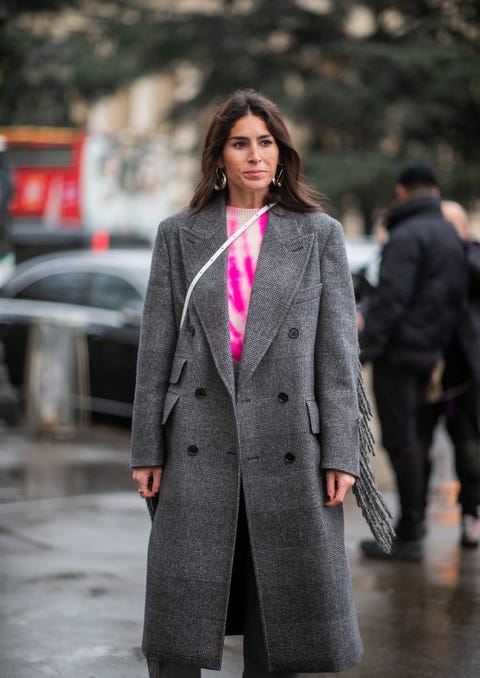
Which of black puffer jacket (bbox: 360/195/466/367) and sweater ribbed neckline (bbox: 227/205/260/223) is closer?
sweater ribbed neckline (bbox: 227/205/260/223)

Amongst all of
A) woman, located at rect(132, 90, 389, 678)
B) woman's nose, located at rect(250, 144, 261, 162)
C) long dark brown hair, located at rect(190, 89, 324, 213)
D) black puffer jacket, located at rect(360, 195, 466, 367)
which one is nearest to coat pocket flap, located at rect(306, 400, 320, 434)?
woman, located at rect(132, 90, 389, 678)

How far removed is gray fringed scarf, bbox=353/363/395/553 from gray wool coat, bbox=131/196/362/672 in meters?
0.16

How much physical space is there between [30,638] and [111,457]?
16.5ft

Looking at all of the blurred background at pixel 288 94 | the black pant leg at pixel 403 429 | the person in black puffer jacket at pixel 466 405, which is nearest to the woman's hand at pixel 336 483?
the black pant leg at pixel 403 429

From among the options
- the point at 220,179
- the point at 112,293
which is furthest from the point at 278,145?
the point at 112,293

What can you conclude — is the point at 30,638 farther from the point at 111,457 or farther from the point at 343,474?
the point at 111,457

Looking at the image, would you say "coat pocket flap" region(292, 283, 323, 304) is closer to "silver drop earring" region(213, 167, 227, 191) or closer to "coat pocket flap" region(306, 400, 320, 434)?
"coat pocket flap" region(306, 400, 320, 434)

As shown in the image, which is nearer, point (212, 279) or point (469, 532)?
point (212, 279)

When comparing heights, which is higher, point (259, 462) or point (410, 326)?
point (410, 326)

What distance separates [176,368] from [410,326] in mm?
2966

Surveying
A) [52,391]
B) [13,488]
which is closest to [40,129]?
[52,391]

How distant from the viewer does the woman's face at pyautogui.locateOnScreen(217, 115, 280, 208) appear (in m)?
3.94

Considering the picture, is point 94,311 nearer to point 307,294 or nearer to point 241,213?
point 241,213

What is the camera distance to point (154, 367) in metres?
3.88
